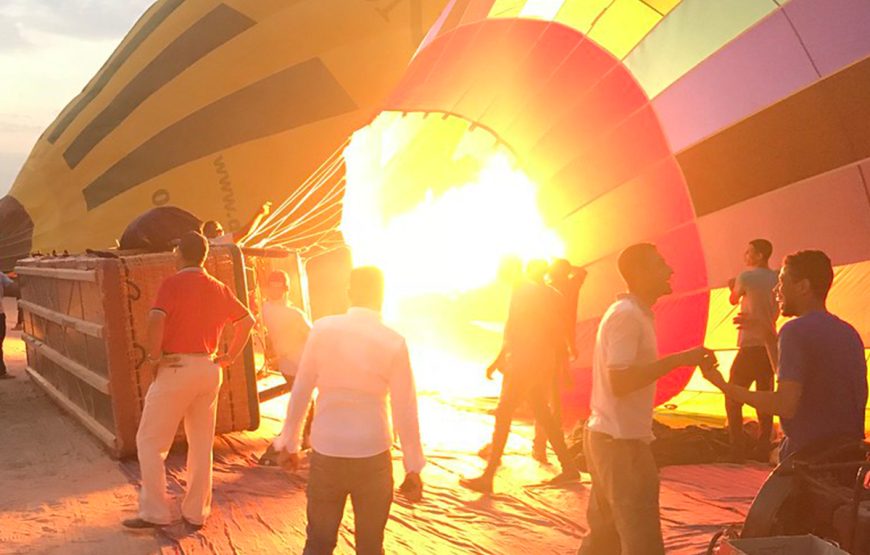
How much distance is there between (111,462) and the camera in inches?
301

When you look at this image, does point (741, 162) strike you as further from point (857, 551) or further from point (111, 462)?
point (111, 462)

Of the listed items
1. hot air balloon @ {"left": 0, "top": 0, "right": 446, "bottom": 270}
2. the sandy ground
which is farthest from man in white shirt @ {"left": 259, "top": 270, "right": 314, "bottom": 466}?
hot air balloon @ {"left": 0, "top": 0, "right": 446, "bottom": 270}

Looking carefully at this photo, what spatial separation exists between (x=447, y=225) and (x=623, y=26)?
256 cm

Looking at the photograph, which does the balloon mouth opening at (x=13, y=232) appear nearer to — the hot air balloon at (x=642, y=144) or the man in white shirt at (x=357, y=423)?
the hot air balloon at (x=642, y=144)

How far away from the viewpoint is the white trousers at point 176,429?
550cm

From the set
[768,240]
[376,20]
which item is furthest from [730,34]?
[376,20]

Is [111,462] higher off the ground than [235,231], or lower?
lower

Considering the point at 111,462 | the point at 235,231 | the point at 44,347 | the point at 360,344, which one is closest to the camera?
the point at 360,344

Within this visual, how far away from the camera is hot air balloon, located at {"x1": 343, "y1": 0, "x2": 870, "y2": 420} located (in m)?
7.16

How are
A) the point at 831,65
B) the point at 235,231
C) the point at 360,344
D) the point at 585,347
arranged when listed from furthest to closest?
the point at 235,231 → the point at 585,347 → the point at 831,65 → the point at 360,344

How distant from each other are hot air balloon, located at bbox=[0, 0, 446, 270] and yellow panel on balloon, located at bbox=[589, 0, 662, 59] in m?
6.01

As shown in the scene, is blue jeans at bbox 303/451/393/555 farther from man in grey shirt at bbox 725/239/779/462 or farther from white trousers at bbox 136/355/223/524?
man in grey shirt at bbox 725/239/779/462

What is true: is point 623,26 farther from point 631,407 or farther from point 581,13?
point 631,407

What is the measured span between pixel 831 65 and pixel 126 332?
5.94 meters
